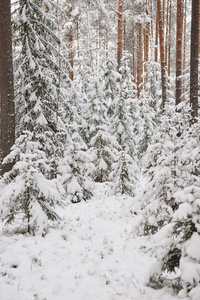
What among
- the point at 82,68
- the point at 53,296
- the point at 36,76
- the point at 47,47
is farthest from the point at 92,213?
the point at 82,68

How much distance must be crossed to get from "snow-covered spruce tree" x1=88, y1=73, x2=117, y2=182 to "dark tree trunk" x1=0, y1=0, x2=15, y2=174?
466 cm

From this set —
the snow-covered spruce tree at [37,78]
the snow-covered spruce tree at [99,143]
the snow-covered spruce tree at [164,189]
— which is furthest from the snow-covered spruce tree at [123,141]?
the snow-covered spruce tree at [164,189]

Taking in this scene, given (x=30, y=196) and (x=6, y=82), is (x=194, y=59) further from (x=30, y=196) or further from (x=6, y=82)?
(x=30, y=196)

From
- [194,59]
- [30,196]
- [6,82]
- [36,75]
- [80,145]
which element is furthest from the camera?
[80,145]

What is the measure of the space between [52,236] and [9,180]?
81.9 inches

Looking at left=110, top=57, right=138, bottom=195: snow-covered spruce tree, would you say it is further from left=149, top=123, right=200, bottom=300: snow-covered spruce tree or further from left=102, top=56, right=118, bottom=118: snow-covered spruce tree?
left=149, top=123, right=200, bottom=300: snow-covered spruce tree

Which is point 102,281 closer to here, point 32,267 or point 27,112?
point 32,267

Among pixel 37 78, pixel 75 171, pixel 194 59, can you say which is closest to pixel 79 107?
pixel 37 78

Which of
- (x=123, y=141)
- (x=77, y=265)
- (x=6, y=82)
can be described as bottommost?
(x=77, y=265)

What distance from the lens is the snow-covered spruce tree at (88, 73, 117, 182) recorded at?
1188 cm

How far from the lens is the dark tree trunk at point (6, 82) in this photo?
7.27 m

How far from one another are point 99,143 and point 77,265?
8105 millimetres

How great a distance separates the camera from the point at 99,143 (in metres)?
12.2

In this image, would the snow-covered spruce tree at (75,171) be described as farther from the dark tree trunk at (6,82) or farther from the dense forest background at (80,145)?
the dark tree trunk at (6,82)
